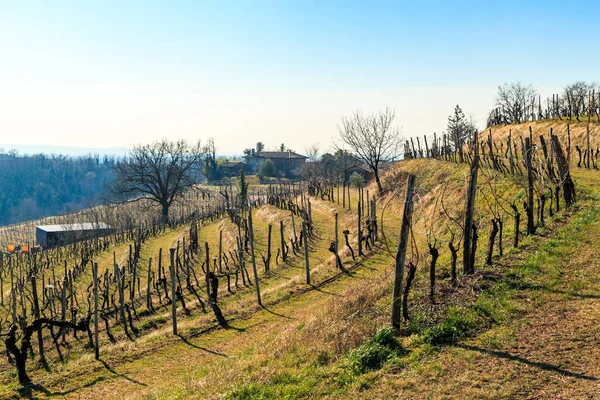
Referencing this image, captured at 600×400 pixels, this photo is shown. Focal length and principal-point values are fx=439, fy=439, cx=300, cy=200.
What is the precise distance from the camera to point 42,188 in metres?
170

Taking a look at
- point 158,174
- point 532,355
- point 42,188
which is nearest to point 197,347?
point 532,355

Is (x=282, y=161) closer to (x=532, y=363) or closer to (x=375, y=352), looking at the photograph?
(x=375, y=352)

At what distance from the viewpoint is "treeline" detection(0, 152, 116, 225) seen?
6191 inches

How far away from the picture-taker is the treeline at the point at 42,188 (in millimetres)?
157250

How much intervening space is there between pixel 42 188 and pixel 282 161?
111515 mm

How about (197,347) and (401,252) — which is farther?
(197,347)

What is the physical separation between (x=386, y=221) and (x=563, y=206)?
12.7 meters

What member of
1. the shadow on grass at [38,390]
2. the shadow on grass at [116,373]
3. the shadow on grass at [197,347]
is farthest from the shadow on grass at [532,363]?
the shadow on grass at [38,390]

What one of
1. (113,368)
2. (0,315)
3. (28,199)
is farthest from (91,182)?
(113,368)

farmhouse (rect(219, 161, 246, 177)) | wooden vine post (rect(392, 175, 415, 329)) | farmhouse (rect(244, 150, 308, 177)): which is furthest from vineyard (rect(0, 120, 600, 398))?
farmhouse (rect(219, 161, 246, 177))

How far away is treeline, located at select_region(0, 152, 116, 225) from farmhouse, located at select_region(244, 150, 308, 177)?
59.5m

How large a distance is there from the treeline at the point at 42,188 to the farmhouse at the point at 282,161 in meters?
59.5

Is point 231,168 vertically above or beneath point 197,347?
above

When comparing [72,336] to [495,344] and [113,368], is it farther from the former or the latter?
[495,344]
